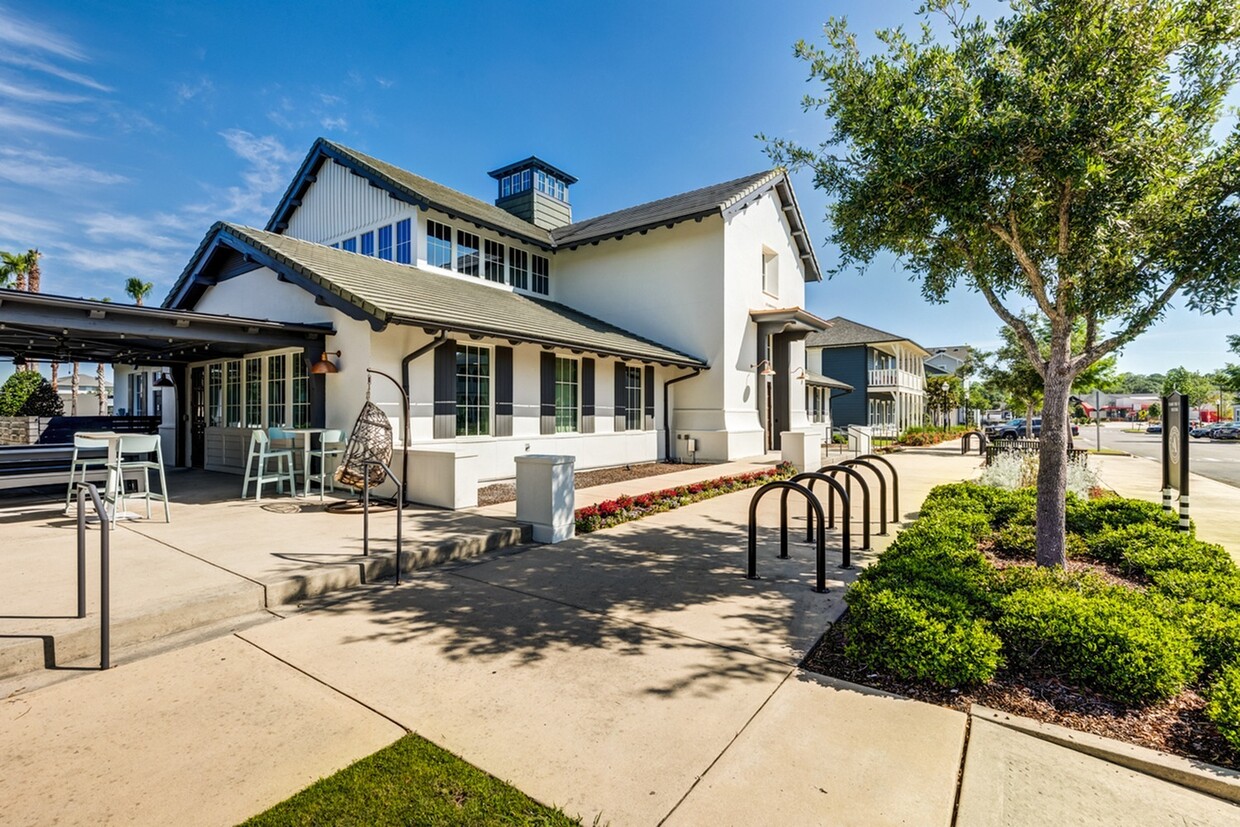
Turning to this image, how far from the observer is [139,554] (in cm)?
548

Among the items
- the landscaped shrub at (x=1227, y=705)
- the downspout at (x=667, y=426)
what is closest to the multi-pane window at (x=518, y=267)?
the downspout at (x=667, y=426)

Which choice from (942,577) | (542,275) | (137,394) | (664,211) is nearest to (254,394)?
(137,394)

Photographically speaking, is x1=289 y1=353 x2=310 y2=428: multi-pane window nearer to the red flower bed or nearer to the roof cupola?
the red flower bed

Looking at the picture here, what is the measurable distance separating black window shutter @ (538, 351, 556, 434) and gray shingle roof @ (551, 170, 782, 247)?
20.5 ft

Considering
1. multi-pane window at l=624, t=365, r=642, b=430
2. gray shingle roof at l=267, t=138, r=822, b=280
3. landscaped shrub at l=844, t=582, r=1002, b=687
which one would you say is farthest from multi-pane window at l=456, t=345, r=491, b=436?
landscaped shrub at l=844, t=582, r=1002, b=687

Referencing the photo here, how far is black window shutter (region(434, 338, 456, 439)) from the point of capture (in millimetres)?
10195

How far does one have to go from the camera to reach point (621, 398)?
A: 1466cm

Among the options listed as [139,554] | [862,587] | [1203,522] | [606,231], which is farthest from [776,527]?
[606,231]

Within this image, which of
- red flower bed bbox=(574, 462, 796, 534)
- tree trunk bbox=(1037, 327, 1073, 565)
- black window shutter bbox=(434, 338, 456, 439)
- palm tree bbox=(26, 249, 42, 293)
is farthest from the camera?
palm tree bbox=(26, 249, 42, 293)

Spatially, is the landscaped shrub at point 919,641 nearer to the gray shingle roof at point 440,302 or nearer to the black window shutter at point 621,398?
the gray shingle roof at point 440,302

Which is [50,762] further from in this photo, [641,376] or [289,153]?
[289,153]

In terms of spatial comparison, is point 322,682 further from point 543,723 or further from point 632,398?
point 632,398

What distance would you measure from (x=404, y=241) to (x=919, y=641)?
47.3 ft

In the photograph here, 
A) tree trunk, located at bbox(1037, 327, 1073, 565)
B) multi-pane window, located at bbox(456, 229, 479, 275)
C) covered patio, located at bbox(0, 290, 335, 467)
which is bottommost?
tree trunk, located at bbox(1037, 327, 1073, 565)
